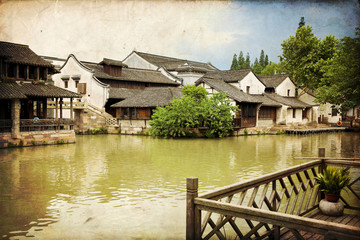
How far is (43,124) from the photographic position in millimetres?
20078

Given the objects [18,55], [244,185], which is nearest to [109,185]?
[244,185]

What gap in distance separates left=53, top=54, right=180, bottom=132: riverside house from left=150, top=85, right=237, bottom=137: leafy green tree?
626cm

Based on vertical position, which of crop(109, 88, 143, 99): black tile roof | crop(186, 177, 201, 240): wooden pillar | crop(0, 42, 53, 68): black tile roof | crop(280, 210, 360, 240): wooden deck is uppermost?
crop(0, 42, 53, 68): black tile roof

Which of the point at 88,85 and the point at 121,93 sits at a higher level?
the point at 88,85

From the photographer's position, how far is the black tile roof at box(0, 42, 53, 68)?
19406 mm

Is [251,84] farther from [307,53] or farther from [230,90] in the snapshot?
[307,53]

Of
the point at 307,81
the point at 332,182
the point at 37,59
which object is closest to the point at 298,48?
the point at 307,81

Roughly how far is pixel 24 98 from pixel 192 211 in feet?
56.9

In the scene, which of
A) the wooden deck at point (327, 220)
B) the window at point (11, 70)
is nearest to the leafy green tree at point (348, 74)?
the wooden deck at point (327, 220)

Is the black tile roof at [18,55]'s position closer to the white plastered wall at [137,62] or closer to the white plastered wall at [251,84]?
the white plastered wall at [251,84]

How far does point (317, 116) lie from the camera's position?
3969cm

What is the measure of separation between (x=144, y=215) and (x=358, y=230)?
4889mm

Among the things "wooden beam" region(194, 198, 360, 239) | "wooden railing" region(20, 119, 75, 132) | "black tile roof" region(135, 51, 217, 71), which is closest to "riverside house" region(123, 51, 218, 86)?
"black tile roof" region(135, 51, 217, 71)

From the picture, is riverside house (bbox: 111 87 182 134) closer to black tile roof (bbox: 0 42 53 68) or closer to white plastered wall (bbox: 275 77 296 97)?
black tile roof (bbox: 0 42 53 68)
